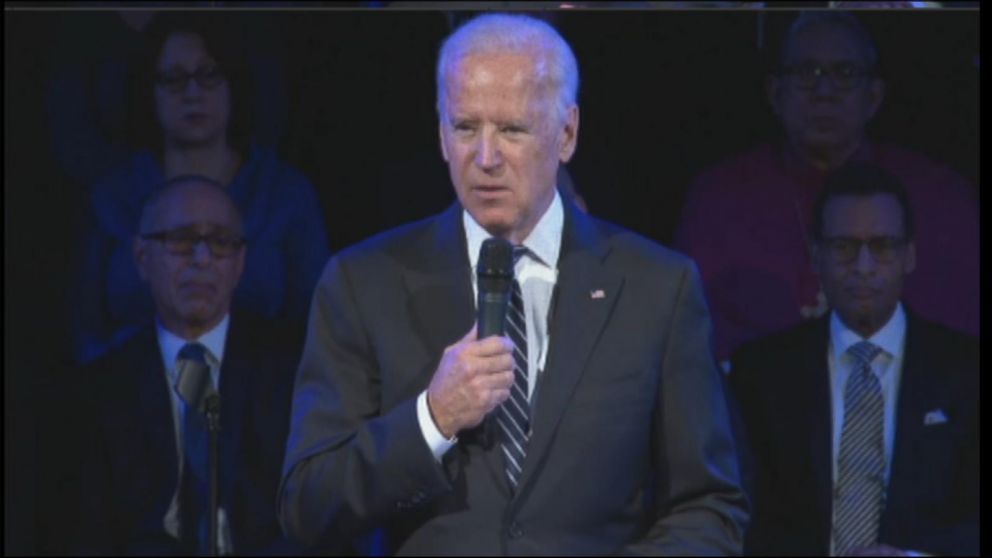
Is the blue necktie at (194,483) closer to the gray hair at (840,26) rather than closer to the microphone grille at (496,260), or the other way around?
the microphone grille at (496,260)

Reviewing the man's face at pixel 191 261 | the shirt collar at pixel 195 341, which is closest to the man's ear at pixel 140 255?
the man's face at pixel 191 261

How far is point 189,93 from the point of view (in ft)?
12.1

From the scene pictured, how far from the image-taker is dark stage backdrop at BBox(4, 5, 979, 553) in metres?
3.52

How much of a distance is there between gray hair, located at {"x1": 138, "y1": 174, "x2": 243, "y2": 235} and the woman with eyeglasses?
0.5 inches

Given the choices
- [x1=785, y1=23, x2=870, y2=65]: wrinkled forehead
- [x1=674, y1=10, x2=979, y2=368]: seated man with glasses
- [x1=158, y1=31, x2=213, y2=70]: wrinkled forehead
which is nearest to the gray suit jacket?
[x1=674, y1=10, x2=979, y2=368]: seated man with glasses

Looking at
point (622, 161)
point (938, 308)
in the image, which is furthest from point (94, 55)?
point (938, 308)

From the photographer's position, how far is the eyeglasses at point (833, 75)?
357cm

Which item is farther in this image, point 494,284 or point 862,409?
point 862,409

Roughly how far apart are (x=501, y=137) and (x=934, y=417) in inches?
49.1

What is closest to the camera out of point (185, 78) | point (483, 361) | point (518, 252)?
point (483, 361)

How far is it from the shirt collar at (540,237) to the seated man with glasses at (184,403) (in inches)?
31.0

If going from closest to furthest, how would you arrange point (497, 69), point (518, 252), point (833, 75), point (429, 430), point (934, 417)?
point (429, 430) < point (497, 69) < point (518, 252) < point (934, 417) < point (833, 75)

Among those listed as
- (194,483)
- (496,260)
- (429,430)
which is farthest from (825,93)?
(194,483)

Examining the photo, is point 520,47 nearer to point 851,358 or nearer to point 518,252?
point 518,252
